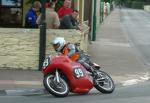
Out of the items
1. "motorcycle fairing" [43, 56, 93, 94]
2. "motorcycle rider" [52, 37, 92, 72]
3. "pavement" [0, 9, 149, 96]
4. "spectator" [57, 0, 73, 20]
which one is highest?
"spectator" [57, 0, 73, 20]

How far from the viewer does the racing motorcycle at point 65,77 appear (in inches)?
463

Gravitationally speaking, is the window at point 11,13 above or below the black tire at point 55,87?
above

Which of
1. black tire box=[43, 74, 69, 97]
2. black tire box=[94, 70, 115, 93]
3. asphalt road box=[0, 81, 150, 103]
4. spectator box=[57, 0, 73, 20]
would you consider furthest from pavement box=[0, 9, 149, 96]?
spectator box=[57, 0, 73, 20]

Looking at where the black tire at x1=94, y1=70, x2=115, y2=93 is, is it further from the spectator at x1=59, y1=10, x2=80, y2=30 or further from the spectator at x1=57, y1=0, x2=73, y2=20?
the spectator at x1=57, y1=0, x2=73, y2=20

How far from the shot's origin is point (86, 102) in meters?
11.0

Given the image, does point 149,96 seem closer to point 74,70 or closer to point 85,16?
point 74,70

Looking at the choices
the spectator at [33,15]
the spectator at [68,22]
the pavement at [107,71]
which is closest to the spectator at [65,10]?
the spectator at [68,22]

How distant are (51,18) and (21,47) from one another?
1.14 m

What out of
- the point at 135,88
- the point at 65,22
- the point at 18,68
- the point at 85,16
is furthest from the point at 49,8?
the point at 85,16

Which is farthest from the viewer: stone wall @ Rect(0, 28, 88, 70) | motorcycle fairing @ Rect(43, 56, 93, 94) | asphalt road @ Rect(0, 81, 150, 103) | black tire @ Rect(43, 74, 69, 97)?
stone wall @ Rect(0, 28, 88, 70)

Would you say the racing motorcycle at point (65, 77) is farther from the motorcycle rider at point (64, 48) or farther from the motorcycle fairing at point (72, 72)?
the motorcycle rider at point (64, 48)

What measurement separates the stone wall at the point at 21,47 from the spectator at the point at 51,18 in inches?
10.6

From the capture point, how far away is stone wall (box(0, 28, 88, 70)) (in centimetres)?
1562

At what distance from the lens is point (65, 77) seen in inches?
472
